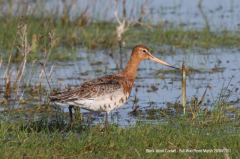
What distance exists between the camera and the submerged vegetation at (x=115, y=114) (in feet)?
16.8

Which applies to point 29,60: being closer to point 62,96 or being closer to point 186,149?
point 62,96

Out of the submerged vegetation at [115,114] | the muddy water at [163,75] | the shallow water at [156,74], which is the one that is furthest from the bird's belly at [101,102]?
the muddy water at [163,75]

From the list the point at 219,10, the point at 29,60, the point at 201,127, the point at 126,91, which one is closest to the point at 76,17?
the point at 29,60

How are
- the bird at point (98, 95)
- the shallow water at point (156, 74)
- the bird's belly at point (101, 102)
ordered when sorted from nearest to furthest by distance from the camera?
1. the bird at point (98, 95)
2. the bird's belly at point (101, 102)
3. the shallow water at point (156, 74)

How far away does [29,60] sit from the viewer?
10.5 meters

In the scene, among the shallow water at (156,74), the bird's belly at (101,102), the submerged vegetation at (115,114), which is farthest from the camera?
the shallow water at (156,74)

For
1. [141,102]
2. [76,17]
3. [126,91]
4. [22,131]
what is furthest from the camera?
[76,17]

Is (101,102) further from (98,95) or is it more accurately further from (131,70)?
(131,70)

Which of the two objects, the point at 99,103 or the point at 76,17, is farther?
the point at 76,17

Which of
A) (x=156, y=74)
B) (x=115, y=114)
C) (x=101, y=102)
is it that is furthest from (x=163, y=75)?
(x=101, y=102)

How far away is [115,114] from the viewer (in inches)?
288

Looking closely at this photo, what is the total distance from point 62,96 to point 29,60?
193 inches

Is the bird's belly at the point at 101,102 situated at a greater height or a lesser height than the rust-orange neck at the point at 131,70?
lesser

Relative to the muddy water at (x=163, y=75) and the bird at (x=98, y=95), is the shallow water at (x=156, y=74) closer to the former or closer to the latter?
the muddy water at (x=163, y=75)
